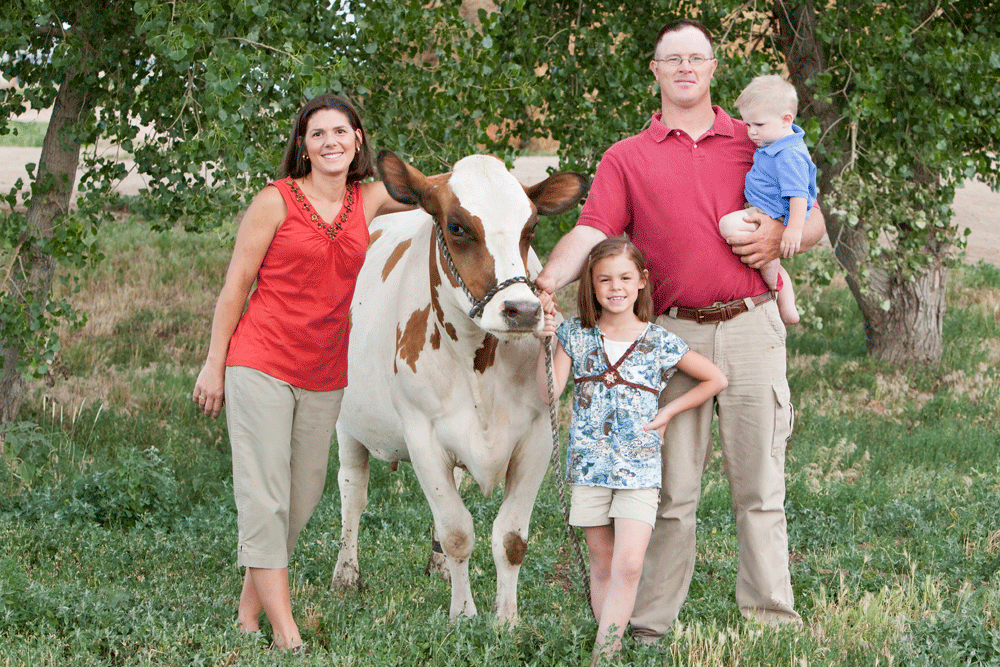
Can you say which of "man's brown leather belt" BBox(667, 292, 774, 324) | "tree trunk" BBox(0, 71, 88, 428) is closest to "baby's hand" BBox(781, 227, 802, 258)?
"man's brown leather belt" BBox(667, 292, 774, 324)

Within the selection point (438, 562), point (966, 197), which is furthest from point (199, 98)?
point (966, 197)

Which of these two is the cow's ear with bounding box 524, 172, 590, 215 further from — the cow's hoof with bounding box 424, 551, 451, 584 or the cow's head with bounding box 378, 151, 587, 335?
the cow's hoof with bounding box 424, 551, 451, 584

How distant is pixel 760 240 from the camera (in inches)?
150

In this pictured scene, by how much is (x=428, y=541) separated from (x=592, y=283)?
2583 mm

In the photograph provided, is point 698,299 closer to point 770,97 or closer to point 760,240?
point 760,240

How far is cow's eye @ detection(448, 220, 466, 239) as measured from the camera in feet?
13.0

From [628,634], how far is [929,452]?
4.57 metres

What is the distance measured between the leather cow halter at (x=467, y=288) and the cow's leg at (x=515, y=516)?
840 millimetres

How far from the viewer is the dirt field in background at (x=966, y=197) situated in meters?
17.0

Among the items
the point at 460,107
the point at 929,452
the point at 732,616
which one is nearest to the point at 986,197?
the point at 929,452

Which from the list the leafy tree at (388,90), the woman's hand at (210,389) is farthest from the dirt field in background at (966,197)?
the woman's hand at (210,389)

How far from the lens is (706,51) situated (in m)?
3.89

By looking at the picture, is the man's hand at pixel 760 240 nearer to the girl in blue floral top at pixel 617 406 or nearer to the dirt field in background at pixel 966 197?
the girl in blue floral top at pixel 617 406

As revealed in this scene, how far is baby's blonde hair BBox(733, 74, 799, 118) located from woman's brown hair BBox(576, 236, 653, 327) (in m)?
0.71
